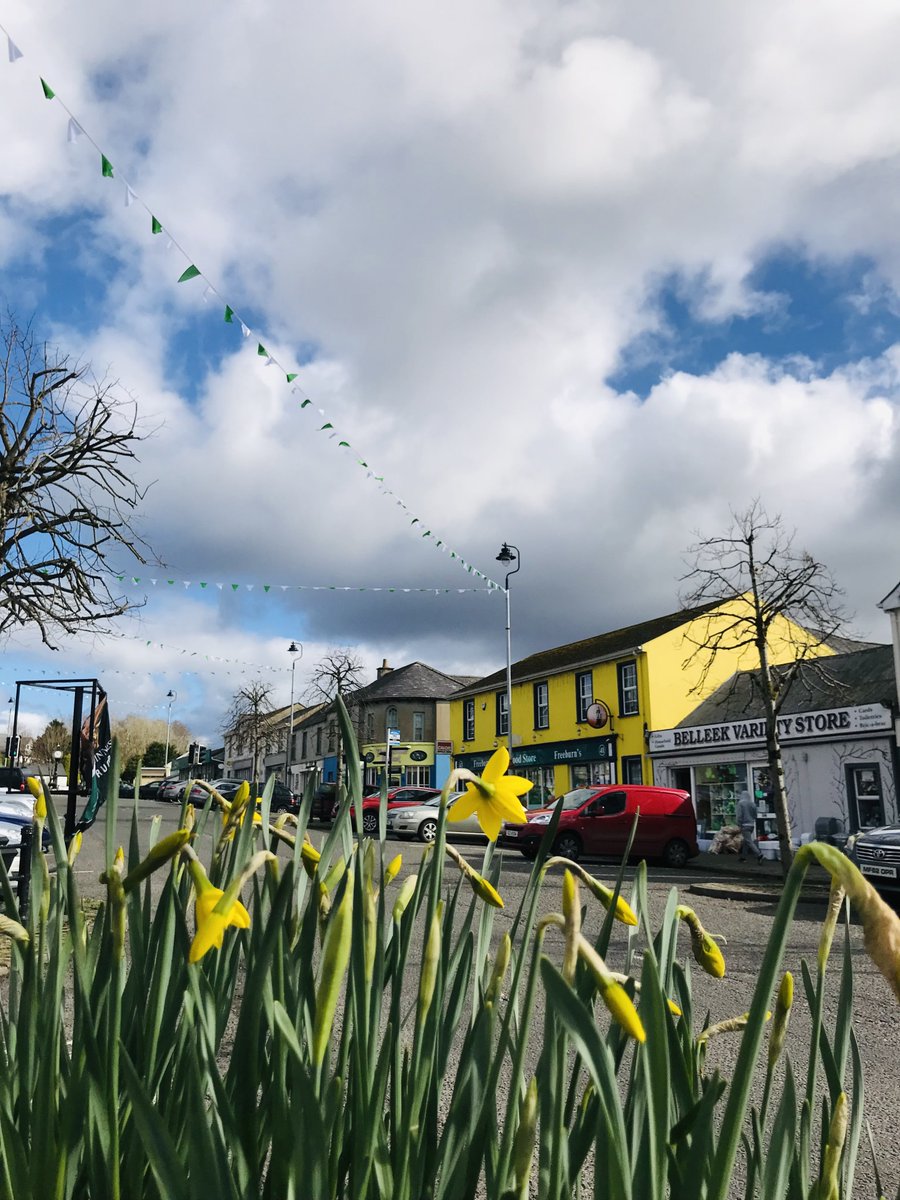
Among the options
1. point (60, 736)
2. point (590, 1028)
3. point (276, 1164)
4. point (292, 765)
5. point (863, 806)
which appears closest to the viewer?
point (590, 1028)

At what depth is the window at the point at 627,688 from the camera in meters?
29.4

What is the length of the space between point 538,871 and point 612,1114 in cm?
41

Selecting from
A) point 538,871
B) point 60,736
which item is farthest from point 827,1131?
point 60,736

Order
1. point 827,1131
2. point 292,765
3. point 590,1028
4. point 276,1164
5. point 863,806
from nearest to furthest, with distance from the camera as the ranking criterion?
point 590,1028 → point 276,1164 → point 827,1131 → point 863,806 → point 292,765

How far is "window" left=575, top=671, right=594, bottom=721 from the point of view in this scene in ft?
103

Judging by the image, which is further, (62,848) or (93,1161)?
(62,848)

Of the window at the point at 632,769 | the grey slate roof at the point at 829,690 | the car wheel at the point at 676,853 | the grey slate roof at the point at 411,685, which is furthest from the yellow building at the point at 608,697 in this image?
the grey slate roof at the point at 411,685

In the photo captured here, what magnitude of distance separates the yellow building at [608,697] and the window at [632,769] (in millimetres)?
32

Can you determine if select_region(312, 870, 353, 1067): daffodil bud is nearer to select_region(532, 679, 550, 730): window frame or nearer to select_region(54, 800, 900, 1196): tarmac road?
select_region(54, 800, 900, 1196): tarmac road

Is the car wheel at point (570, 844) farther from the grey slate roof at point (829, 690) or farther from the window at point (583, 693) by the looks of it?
the window at point (583, 693)

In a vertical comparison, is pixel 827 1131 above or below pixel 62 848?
below

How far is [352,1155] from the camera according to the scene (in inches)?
37.8

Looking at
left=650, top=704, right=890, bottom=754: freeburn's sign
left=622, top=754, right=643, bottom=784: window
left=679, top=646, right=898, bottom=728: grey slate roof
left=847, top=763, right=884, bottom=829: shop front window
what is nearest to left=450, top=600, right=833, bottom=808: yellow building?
left=622, top=754, right=643, bottom=784: window

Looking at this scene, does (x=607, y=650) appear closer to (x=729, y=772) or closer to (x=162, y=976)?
(x=729, y=772)
